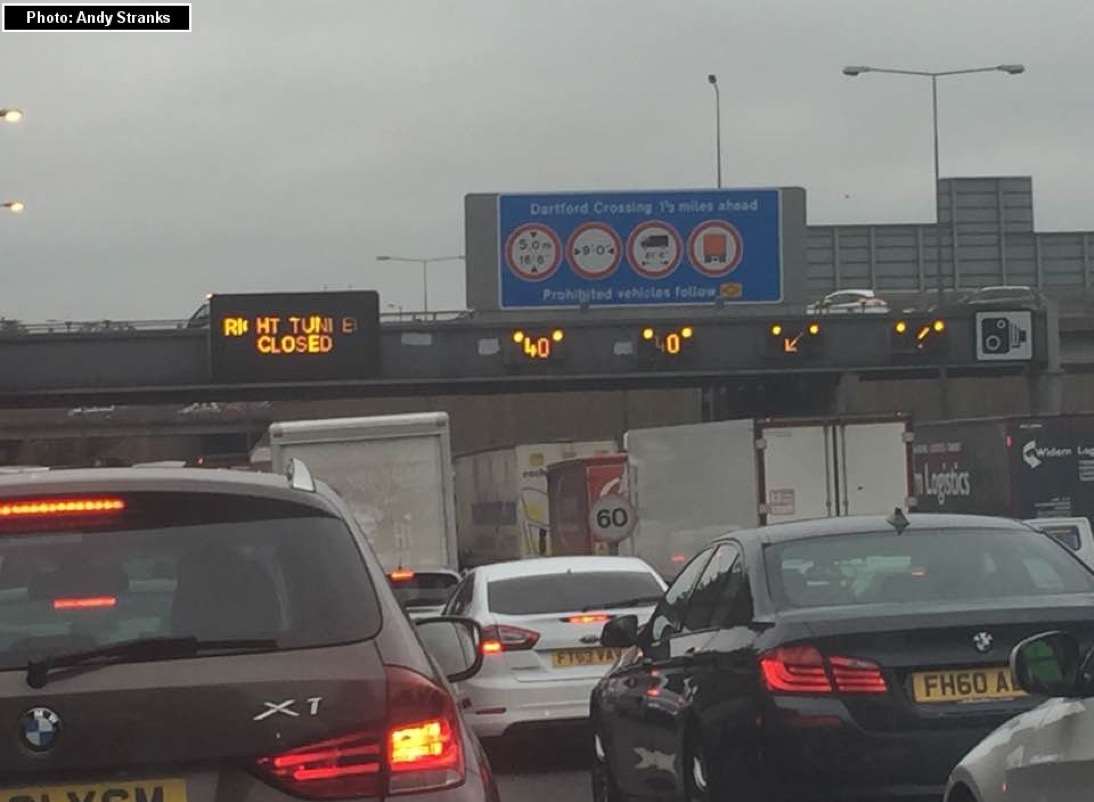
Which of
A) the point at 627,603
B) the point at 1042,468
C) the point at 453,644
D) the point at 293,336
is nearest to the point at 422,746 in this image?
the point at 453,644

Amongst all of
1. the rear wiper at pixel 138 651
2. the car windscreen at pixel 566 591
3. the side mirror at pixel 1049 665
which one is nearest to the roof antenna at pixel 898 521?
the side mirror at pixel 1049 665

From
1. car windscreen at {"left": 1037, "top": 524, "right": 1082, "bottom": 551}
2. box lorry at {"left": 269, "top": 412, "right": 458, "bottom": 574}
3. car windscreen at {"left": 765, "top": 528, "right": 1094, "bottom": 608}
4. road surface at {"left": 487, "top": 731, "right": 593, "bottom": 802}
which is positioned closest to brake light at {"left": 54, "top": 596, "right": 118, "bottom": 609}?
car windscreen at {"left": 765, "top": 528, "right": 1094, "bottom": 608}

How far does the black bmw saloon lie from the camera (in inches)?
289

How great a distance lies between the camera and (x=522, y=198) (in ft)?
160

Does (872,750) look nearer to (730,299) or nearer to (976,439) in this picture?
(976,439)

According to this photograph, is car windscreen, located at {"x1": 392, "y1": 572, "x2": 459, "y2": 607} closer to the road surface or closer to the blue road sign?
the road surface

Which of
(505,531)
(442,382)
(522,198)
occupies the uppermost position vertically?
(522,198)

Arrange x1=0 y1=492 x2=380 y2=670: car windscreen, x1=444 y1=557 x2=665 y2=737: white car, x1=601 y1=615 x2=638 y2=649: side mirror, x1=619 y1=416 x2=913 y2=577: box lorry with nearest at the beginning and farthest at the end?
1. x1=0 y1=492 x2=380 y2=670: car windscreen
2. x1=601 y1=615 x2=638 y2=649: side mirror
3. x1=444 y1=557 x2=665 y2=737: white car
4. x1=619 y1=416 x2=913 y2=577: box lorry

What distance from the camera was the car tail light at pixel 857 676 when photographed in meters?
7.35

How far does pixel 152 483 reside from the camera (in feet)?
16.1

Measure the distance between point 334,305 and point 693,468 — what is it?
16.3 metres

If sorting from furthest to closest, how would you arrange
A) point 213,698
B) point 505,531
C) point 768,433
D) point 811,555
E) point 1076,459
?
point 505,531 → point 1076,459 → point 768,433 → point 811,555 → point 213,698

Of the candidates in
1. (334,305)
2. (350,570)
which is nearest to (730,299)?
(334,305)

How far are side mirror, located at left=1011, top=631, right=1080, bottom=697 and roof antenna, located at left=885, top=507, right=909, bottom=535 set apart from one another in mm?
3120
